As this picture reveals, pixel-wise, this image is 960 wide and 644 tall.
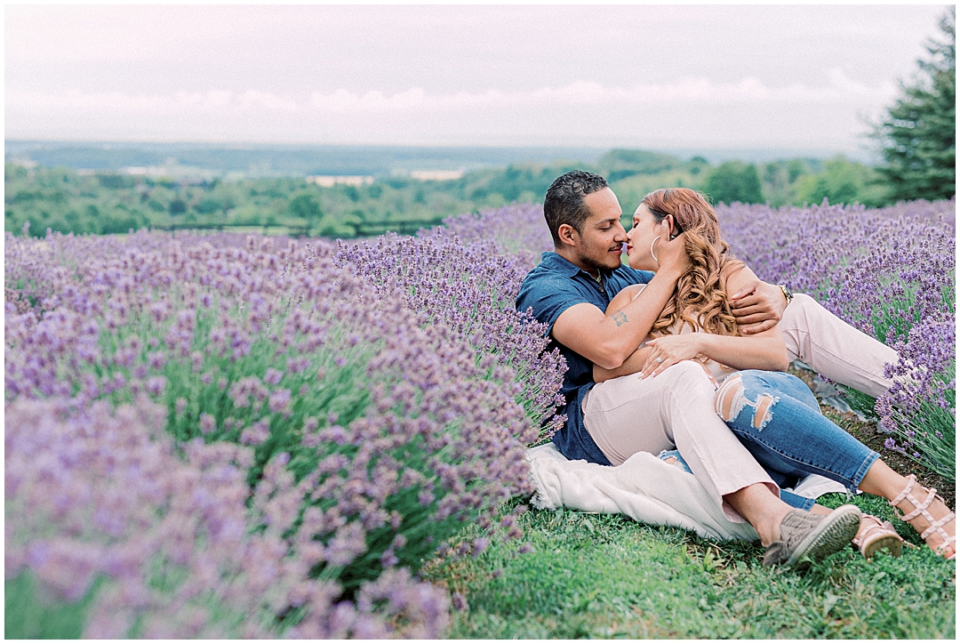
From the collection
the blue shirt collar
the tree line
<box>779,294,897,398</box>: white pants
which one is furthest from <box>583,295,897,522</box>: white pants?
the tree line

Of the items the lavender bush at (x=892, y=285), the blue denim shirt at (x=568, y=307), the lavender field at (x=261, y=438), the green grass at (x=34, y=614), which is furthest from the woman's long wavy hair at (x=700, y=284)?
the green grass at (x=34, y=614)

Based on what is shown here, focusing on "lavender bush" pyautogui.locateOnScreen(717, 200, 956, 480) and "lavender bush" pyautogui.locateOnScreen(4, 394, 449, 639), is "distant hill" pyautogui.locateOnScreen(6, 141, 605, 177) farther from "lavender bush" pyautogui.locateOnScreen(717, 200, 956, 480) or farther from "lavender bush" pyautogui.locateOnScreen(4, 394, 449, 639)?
"lavender bush" pyautogui.locateOnScreen(4, 394, 449, 639)

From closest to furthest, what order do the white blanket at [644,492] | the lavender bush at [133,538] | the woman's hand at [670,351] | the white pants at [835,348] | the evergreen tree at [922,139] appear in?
the lavender bush at [133,538], the white blanket at [644,492], the woman's hand at [670,351], the white pants at [835,348], the evergreen tree at [922,139]

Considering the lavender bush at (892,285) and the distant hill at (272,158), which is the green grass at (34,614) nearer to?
the lavender bush at (892,285)

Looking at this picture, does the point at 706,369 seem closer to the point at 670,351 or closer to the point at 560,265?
the point at 670,351

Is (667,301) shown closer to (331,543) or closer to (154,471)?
(331,543)

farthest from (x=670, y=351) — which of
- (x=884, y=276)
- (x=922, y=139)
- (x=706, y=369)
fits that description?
(x=922, y=139)

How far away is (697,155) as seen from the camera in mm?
16031

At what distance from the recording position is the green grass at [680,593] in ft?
6.45

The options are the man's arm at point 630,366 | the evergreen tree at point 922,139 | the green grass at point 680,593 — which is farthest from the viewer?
the evergreen tree at point 922,139

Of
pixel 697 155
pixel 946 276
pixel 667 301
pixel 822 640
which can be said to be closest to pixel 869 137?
pixel 697 155

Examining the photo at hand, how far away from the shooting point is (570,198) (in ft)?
10.7

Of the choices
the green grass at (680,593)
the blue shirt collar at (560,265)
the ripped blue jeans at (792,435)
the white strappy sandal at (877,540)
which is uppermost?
the blue shirt collar at (560,265)

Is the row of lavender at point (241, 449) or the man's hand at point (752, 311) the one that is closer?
the row of lavender at point (241, 449)
